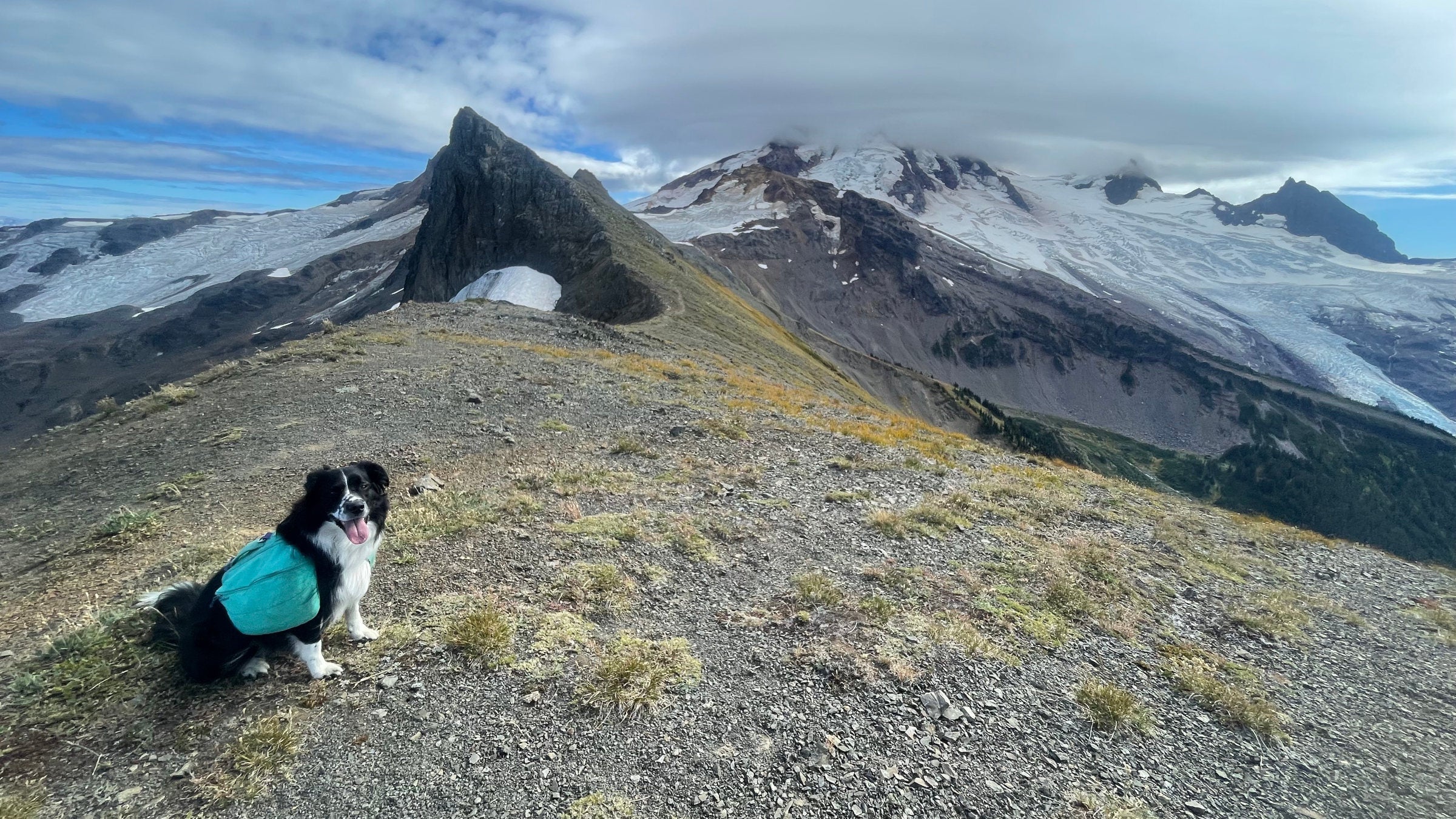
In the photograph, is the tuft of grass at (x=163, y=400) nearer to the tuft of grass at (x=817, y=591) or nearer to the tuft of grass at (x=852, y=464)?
the tuft of grass at (x=817, y=591)

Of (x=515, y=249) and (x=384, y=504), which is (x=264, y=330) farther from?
(x=384, y=504)

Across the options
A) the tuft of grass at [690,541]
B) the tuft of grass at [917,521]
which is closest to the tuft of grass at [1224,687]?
the tuft of grass at [917,521]

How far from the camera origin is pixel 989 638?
7.44m

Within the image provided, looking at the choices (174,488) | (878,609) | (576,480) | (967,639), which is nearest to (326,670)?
(576,480)

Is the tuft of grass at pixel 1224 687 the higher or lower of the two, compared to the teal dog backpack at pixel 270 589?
lower

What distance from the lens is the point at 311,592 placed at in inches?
197

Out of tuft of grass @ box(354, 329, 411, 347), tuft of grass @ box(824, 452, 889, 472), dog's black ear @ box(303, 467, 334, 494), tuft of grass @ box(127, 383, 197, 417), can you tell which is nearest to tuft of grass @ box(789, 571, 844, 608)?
dog's black ear @ box(303, 467, 334, 494)

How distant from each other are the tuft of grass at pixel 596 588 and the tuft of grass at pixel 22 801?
160 inches

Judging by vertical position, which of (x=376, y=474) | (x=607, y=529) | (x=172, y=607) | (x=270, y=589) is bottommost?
(x=607, y=529)

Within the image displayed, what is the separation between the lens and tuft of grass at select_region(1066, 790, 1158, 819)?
5.04 metres

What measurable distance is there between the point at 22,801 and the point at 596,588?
4621 millimetres

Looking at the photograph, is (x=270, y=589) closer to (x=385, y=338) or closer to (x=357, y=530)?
(x=357, y=530)

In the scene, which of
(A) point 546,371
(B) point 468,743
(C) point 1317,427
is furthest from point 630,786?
(C) point 1317,427

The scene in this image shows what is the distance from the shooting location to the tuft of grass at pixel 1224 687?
6531mm
